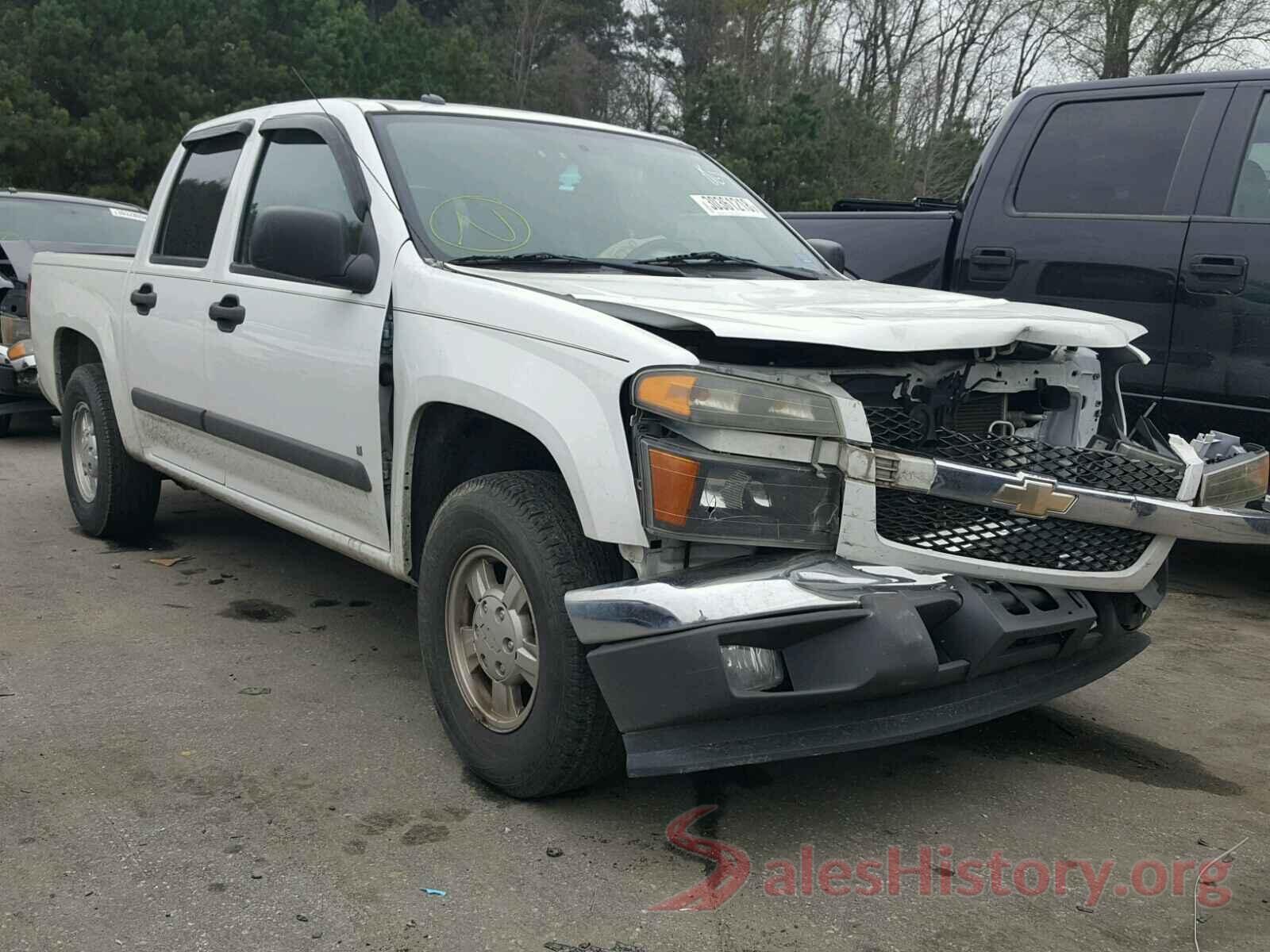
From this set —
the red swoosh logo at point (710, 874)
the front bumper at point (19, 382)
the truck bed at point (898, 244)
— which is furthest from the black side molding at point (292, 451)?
the front bumper at point (19, 382)

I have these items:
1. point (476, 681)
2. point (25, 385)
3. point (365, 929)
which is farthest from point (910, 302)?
point (25, 385)

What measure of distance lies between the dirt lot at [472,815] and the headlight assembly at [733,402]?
985 mm

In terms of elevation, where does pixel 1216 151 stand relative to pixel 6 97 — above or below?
below

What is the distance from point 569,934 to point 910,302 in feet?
5.99

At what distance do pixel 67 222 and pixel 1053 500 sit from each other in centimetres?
901

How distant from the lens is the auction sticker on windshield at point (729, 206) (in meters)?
4.26

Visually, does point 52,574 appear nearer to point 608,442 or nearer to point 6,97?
point 608,442

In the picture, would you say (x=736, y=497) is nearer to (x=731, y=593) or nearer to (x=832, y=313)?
(x=731, y=593)

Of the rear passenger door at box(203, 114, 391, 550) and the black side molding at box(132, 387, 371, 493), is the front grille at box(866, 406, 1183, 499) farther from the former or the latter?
the black side molding at box(132, 387, 371, 493)

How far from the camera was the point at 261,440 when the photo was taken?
4.22m

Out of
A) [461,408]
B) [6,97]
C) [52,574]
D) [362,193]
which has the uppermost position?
[6,97]

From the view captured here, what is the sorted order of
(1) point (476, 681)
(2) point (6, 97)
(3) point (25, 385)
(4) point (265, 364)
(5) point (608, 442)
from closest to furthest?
(5) point (608, 442) → (1) point (476, 681) → (4) point (265, 364) → (3) point (25, 385) → (2) point (6, 97)

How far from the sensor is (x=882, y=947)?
2.49 meters

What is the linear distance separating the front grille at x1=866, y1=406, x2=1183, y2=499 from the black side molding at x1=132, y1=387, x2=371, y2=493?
1.56 metres
